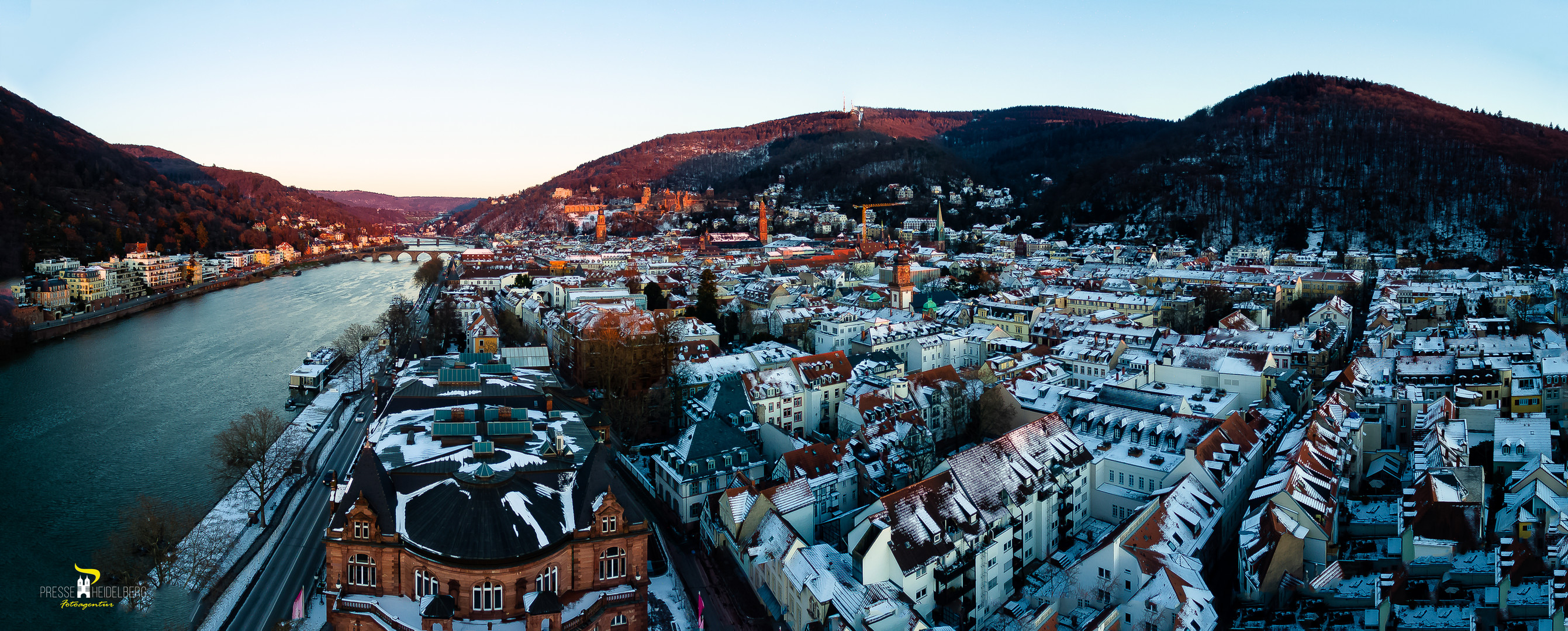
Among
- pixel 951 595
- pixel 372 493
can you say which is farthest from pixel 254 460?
pixel 951 595

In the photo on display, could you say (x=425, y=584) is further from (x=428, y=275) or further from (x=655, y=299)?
(x=428, y=275)

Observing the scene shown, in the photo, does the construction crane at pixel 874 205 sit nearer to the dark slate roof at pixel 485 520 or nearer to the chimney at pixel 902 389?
the chimney at pixel 902 389

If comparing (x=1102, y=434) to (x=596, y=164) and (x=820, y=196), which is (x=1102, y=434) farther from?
(x=596, y=164)

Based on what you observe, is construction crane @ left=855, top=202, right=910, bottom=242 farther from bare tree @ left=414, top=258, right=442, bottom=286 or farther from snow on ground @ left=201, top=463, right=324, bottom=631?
snow on ground @ left=201, top=463, right=324, bottom=631

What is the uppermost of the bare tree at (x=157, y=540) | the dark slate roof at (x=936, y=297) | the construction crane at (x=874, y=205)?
the construction crane at (x=874, y=205)

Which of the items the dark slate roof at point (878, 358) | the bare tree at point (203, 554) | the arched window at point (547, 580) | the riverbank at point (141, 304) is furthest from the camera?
the riverbank at point (141, 304)

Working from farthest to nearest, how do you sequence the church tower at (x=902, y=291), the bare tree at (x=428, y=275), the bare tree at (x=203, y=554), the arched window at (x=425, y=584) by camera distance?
the bare tree at (x=428, y=275)
the church tower at (x=902, y=291)
the bare tree at (x=203, y=554)
the arched window at (x=425, y=584)

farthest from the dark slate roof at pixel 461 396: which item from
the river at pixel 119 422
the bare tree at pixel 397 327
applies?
the bare tree at pixel 397 327

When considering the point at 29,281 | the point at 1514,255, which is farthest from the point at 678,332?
the point at 1514,255
